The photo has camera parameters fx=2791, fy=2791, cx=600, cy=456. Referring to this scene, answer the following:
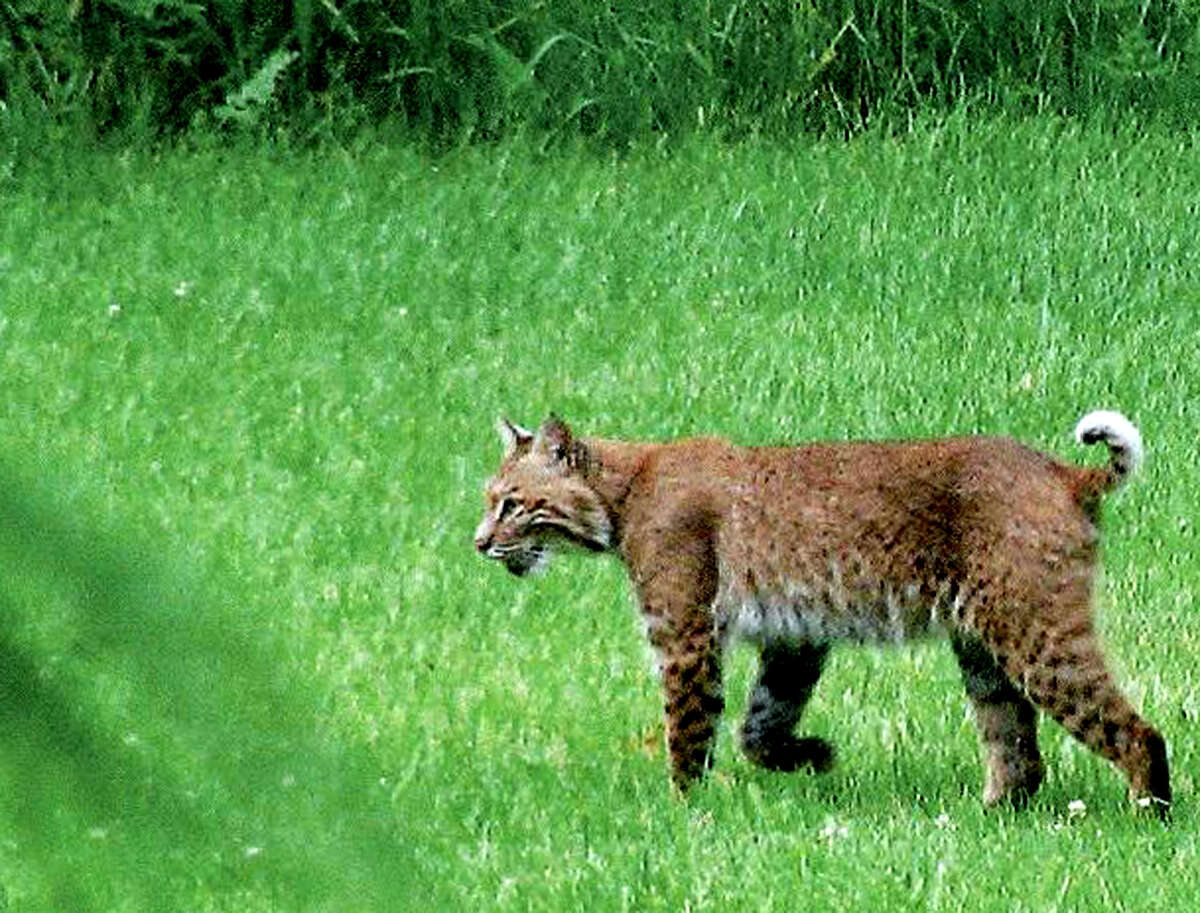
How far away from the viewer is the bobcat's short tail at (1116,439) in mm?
6055

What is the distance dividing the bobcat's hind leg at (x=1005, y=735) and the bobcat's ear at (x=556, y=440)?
1.10 meters

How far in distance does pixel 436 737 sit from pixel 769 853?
1.38 m

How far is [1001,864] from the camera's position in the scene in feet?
18.9

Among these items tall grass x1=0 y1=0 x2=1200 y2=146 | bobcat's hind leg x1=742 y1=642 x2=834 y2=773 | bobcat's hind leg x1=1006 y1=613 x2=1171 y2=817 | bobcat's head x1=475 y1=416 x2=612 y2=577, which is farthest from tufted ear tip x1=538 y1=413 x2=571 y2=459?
tall grass x1=0 y1=0 x2=1200 y2=146

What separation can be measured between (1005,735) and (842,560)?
1.80 feet

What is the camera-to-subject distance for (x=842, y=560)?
6.38 m

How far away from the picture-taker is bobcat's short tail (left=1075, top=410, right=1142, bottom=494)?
605cm

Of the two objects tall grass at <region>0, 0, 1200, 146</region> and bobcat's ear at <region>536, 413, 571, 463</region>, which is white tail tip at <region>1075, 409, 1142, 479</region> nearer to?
bobcat's ear at <region>536, 413, 571, 463</region>

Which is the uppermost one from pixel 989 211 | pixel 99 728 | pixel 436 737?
pixel 99 728

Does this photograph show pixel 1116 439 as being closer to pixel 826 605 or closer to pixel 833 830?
pixel 826 605

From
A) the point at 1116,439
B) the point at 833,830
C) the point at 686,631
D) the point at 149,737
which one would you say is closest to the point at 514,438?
the point at 686,631

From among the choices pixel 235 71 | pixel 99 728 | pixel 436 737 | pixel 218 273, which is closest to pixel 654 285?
pixel 218 273

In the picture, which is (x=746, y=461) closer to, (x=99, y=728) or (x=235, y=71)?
(x=99, y=728)

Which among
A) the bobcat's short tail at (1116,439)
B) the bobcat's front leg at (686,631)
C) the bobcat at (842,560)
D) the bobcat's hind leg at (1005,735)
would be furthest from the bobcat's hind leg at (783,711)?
the bobcat's short tail at (1116,439)
